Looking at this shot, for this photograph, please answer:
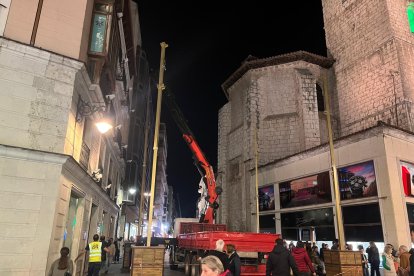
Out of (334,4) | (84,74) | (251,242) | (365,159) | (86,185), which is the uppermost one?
(334,4)

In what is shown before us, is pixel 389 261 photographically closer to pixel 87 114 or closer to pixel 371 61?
pixel 87 114

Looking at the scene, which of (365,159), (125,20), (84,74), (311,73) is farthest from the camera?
(311,73)

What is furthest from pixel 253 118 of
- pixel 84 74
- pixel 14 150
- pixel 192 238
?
pixel 14 150

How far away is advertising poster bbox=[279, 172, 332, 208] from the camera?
63.6 ft

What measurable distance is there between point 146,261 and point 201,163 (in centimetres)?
1402

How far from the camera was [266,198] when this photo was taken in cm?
2491

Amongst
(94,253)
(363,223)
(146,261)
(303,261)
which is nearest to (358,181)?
(363,223)

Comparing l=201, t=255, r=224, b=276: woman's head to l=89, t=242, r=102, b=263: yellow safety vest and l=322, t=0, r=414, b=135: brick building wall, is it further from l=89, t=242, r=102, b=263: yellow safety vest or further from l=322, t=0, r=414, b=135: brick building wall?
l=322, t=0, r=414, b=135: brick building wall

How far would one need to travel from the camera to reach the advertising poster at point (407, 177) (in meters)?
15.7

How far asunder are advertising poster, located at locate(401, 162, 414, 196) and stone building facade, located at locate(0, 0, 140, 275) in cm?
1445

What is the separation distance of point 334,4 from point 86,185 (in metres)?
27.3

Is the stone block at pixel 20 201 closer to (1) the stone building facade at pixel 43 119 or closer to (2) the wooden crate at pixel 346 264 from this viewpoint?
(1) the stone building facade at pixel 43 119

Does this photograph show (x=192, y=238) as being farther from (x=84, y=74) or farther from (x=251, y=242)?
(x=84, y=74)

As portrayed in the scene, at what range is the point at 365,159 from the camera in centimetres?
1664
